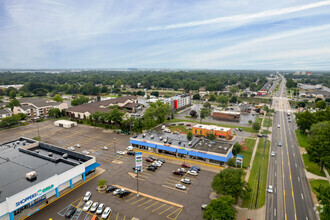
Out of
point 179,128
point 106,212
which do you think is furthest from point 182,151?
point 179,128

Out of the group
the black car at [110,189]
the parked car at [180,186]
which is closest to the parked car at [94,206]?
the black car at [110,189]

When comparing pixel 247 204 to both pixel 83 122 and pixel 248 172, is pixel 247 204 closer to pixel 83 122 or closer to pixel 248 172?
pixel 248 172

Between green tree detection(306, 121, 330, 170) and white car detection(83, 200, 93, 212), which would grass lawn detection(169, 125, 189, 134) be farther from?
white car detection(83, 200, 93, 212)

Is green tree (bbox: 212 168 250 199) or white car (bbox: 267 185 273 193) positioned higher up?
green tree (bbox: 212 168 250 199)

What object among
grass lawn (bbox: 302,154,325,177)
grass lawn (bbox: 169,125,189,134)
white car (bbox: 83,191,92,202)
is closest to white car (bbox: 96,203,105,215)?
white car (bbox: 83,191,92,202)

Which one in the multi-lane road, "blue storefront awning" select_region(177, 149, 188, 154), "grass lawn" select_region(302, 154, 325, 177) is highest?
"blue storefront awning" select_region(177, 149, 188, 154)

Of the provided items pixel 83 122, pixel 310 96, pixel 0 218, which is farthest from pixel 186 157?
pixel 310 96

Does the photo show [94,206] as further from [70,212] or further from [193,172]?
[193,172]
